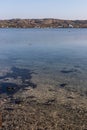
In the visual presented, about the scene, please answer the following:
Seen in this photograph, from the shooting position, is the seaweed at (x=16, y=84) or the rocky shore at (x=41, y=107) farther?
the seaweed at (x=16, y=84)

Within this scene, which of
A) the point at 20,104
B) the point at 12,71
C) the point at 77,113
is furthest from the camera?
the point at 12,71

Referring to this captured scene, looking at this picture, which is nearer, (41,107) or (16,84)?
(41,107)

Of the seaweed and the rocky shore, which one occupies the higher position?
the rocky shore

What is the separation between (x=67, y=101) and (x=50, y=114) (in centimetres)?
361

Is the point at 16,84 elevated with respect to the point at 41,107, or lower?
lower

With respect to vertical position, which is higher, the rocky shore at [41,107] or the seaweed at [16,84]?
the rocky shore at [41,107]

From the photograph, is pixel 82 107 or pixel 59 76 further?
pixel 59 76

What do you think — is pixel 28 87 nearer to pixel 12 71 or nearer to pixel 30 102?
pixel 30 102

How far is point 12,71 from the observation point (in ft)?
140

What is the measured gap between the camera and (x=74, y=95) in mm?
28594

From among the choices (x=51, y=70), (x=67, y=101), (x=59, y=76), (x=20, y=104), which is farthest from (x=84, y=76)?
(x=20, y=104)

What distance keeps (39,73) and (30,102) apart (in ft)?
44.0

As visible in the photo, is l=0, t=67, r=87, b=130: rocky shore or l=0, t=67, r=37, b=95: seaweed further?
l=0, t=67, r=37, b=95: seaweed

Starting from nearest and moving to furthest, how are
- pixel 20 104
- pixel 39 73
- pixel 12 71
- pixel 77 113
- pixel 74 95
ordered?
pixel 77 113 → pixel 20 104 → pixel 74 95 → pixel 39 73 → pixel 12 71
